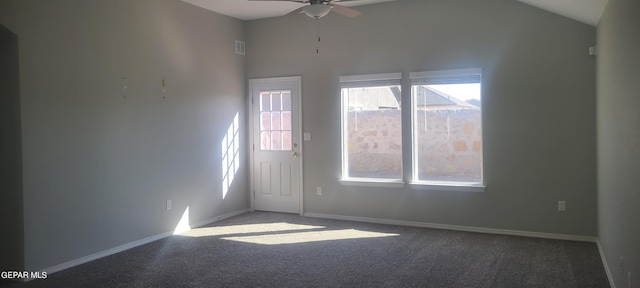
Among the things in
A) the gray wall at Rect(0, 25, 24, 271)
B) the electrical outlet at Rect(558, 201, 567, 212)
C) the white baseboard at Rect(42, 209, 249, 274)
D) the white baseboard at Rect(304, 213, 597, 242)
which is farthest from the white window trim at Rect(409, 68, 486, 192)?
the gray wall at Rect(0, 25, 24, 271)

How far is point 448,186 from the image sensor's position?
18.6 ft

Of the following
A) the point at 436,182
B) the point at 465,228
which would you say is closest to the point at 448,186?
the point at 436,182

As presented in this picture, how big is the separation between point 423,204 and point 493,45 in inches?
83.9

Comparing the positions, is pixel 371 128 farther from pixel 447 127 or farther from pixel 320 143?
pixel 447 127

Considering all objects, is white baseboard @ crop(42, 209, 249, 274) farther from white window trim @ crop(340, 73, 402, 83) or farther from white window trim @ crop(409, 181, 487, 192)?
white window trim @ crop(409, 181, 487, 192)

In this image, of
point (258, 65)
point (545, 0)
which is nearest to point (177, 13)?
point (258, 65)

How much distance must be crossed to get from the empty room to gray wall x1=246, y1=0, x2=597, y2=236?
0.02 metres

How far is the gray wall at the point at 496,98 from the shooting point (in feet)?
16.5

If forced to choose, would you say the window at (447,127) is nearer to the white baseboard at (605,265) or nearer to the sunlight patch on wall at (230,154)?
the white baseboard at (605,265)

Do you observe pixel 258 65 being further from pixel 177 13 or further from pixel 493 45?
pixel 493 45

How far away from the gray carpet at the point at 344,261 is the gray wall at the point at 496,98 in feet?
1.20

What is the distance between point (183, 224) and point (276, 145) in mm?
1831

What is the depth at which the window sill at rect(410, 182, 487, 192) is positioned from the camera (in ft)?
18.1

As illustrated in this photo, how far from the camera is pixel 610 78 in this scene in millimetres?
3729
